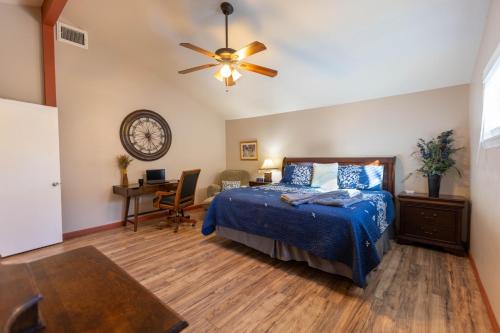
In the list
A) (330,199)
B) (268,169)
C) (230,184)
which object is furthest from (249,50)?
(230,184)

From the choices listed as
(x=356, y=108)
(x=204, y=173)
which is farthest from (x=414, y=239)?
(x=204, y=173)

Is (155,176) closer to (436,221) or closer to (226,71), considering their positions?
(226,71)

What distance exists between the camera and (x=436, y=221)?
9.59ft

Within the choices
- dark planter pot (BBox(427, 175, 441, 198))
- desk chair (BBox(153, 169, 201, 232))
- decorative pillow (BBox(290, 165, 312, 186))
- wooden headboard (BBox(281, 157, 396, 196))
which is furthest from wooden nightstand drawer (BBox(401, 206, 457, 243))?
desk chair (BBox(153, 169, 201, 232))

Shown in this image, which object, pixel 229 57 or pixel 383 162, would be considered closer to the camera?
pixel 229 57

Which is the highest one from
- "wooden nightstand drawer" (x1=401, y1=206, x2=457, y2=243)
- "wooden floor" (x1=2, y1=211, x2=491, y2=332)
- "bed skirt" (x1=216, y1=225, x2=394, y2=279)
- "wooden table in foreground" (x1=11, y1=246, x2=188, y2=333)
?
"wooden table in foreground" (x1=11, y1=246, x2=188, y2=333)

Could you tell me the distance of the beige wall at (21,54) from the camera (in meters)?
3.01

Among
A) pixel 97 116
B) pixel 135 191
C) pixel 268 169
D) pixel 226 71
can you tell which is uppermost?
pixel 226 71

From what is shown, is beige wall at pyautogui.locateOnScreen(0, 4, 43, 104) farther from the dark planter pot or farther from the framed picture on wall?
the dark planter pot

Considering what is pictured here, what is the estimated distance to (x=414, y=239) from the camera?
3072mm

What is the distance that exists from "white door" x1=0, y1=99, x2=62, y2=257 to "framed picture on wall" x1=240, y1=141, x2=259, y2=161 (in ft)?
11.3

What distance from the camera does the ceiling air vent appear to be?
133 inches

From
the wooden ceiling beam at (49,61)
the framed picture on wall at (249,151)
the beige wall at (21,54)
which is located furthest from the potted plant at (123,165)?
the framed picture on wall at (249,151)

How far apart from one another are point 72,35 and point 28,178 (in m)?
2.17
